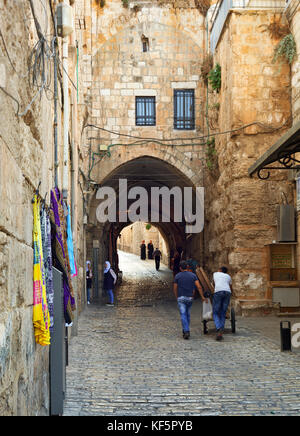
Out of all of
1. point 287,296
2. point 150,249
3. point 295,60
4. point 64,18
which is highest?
point 295,60

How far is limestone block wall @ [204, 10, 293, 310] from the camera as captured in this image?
13609mm

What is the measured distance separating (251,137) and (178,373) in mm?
8295

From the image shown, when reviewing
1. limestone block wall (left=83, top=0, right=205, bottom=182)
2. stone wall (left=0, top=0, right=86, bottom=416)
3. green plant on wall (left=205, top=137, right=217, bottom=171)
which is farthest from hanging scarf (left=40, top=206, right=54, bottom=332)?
limestone block wall (left=83, top=0, right=205, bottom=182)

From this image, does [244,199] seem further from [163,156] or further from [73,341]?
[73,341]

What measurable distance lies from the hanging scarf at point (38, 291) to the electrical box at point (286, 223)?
983 cm

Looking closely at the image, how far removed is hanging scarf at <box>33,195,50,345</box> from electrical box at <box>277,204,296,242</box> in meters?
9.83

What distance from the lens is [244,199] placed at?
13.6m

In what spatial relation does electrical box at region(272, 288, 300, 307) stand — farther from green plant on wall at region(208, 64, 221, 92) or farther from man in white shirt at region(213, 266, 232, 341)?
green plant on wall at region(208, 64, 221, 92)

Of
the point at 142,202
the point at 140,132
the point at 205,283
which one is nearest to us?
the point at 205,283

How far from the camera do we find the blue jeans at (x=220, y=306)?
384 inches

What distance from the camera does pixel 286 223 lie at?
513 inches

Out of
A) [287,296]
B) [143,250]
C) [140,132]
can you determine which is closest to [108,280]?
[140,132]

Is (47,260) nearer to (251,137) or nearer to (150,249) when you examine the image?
(251,137)

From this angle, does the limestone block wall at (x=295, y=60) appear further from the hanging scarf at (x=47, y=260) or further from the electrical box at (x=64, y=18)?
the hanging scarf at (x=47, y=260)
